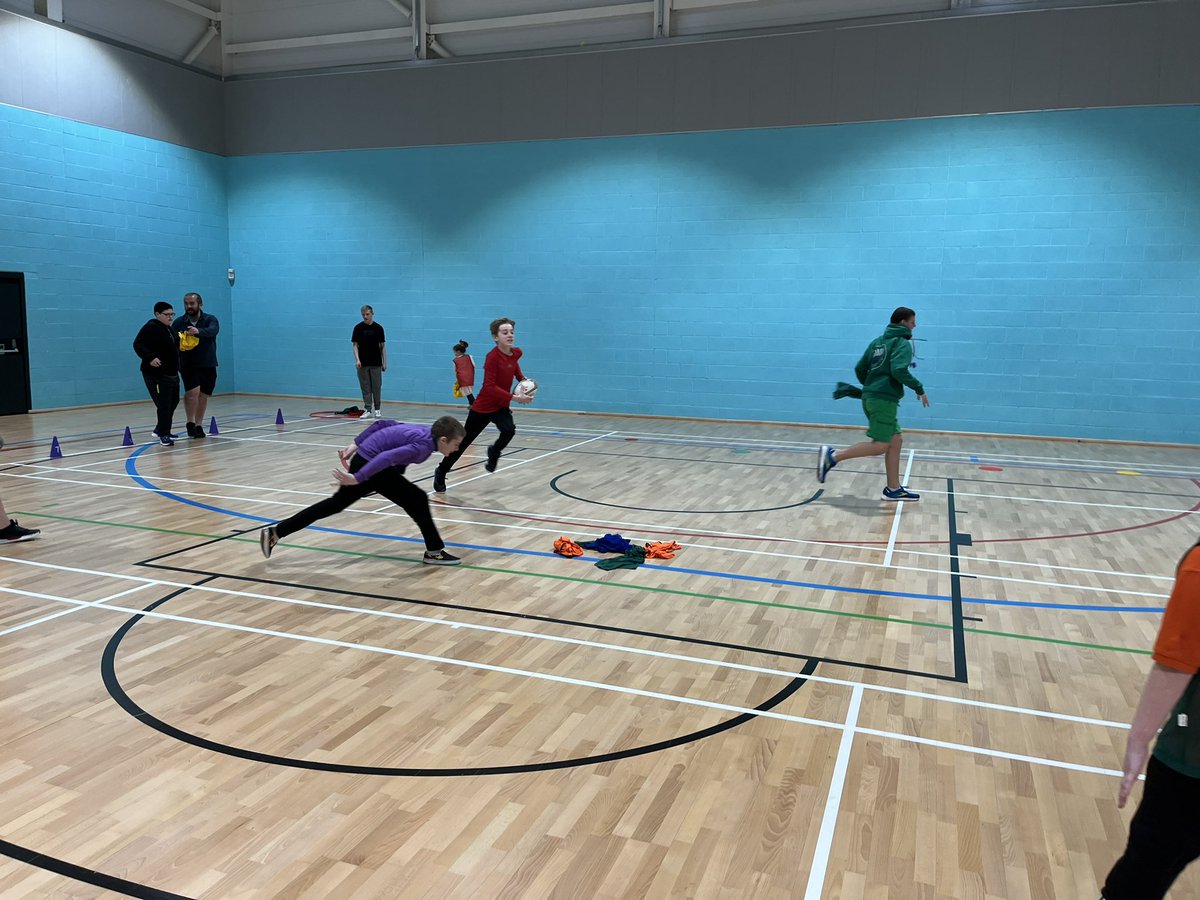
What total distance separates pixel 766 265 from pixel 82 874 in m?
13.5

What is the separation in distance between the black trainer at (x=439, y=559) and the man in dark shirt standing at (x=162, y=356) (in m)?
6.50

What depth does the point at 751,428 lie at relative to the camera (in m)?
14.6

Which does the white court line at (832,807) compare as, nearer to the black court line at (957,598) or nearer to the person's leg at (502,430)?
the black court line at (957,598)

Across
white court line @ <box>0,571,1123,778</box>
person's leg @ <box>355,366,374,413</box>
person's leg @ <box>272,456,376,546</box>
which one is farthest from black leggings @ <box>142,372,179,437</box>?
white court line @ <box>0,571,1123,778</box>

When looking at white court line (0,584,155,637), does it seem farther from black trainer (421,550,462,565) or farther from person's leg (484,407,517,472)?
person's leg (484,407,517,472)

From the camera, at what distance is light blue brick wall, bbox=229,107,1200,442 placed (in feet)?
42.5

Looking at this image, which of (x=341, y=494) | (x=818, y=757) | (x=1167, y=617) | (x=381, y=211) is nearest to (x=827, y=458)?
(x=341, y=494)

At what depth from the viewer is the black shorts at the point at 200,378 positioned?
460 inches

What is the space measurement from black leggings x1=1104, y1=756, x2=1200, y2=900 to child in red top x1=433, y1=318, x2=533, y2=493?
683cm

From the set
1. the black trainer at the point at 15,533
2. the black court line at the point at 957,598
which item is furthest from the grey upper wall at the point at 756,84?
the black trainer at the point at 15,533

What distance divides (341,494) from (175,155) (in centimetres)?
1392

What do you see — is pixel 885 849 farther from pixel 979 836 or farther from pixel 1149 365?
pixel 1149 365

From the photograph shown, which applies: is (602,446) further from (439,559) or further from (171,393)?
(439,559)

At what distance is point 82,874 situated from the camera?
2711mm
